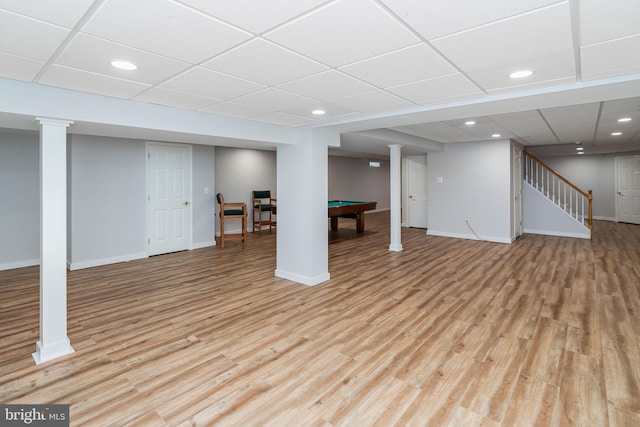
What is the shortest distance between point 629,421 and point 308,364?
6.31ft

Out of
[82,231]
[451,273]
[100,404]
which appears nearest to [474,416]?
[100,404]

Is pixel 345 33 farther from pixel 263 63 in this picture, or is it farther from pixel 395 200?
pixel 395 200

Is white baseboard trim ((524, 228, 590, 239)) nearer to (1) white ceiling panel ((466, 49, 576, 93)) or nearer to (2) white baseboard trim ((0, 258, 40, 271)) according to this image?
(1) white ceiling panel ((466, 49, 576, 93))

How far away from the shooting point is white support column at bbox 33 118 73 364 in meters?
2.57

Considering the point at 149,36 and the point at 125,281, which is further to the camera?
the point at 125,281

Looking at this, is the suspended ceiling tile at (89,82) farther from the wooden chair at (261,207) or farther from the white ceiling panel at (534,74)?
the wooden chair at (261,207)

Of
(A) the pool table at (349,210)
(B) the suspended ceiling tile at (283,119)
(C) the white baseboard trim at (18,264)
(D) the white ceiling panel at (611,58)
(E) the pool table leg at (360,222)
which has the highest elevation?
(B) the suspended ceiling tile at (283,119)

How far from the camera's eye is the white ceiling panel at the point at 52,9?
1378 mm

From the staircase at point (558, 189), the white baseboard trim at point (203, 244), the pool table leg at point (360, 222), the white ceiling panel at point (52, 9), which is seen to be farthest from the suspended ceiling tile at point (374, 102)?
the staircase at point (558, 189)

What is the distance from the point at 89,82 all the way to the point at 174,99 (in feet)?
2.10

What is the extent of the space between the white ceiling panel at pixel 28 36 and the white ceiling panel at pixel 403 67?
5.18 feet

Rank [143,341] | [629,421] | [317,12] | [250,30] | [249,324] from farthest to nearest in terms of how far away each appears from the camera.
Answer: [249,324]
[143,341]
[629,421]
[250,30]
[317,12]

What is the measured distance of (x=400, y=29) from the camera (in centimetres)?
165

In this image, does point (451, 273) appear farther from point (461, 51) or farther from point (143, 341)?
point (143, 341)
